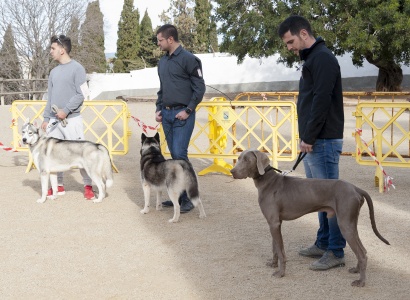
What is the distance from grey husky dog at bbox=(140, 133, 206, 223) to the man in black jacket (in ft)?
6.85

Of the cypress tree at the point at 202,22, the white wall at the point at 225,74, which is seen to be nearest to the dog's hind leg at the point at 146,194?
the white wall at the point at 225,74

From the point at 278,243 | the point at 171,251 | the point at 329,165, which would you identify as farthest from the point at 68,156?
the point at 329,165

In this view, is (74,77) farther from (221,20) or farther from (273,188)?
(221,20)

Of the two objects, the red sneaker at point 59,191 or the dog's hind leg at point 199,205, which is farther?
the red sneaker at point 59,191

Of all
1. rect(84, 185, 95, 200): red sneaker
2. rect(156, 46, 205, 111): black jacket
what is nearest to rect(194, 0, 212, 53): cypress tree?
rect(84, 185, 95, 200): red sneaker

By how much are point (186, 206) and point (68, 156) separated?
1.78 m

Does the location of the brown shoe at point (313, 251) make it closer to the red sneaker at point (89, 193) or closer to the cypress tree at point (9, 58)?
the red sneaker at point (89, 193)

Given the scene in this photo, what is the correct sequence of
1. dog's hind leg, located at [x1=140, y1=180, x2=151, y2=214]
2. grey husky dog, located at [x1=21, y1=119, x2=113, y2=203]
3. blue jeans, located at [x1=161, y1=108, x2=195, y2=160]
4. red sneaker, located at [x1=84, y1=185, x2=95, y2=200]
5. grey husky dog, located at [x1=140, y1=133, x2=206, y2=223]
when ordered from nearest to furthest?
grey husky dog, located at [x1=140, y1=133, x2=206, y2=223]
blue jeans, located at [x1=161, y1=108, x2=195, y2=160]
dog's hind leg, located at [x1=140, y1=180, x2=151, y2=214]
grey husky dog, located at [x1=21, y1=119, x2=113, y2=203]
red sneaker, located at [x1=84, y1=185, x2=95, y2=200]

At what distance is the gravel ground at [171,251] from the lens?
210 inches

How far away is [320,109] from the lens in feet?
17.7

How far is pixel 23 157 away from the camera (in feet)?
46.1

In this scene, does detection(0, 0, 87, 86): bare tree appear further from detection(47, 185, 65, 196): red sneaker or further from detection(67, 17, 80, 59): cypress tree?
detection(47, 185, 65, 196): red sneaker

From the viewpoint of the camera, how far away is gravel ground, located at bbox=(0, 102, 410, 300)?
534 cm

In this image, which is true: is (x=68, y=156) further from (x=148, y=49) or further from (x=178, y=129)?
(x=148, y=49)
